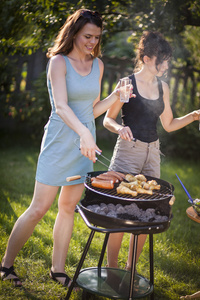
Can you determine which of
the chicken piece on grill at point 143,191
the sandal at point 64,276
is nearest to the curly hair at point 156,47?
the chicken piece on grill at point 143,191

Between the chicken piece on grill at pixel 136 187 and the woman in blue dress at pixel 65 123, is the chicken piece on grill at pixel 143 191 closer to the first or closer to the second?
the chicken piece on grill at pixel 136 187

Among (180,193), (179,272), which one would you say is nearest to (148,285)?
(179,272)

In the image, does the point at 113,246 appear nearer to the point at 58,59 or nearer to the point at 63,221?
the point at 63,221

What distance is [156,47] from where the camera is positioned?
3148 millimetres

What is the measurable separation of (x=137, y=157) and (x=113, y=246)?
81cm

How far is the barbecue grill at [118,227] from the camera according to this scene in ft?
7.81

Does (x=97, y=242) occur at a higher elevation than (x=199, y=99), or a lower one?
lower

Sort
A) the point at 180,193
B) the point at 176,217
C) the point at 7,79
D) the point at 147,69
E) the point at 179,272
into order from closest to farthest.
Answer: the point at 147,69, the point at 179,272, the point at 176,217, the point at 180,193, the point at 7,79

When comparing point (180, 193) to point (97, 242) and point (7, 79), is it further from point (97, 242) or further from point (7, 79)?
point (7, 79)

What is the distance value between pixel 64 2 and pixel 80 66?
77.4 inches

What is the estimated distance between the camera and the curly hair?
314cm

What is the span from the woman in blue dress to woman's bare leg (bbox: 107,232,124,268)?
1.31 ft

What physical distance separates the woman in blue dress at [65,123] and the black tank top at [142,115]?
0.64ft

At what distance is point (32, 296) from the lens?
3.03m
